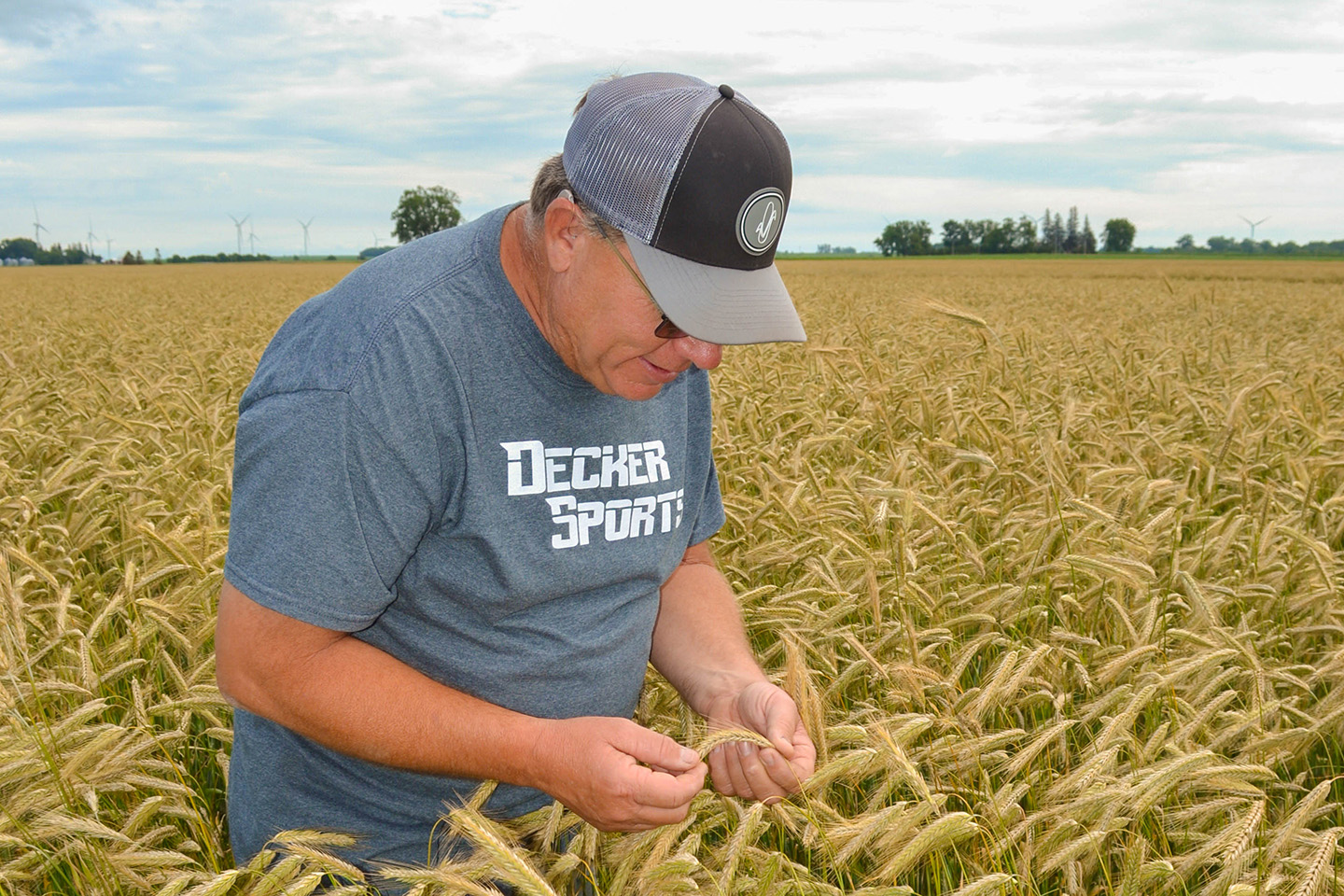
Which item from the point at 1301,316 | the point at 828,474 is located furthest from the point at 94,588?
the point at 1301,316

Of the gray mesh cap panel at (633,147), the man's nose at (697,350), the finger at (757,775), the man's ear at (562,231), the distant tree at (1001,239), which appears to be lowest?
the finger at (757,775)

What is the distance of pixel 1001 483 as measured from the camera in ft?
12.8

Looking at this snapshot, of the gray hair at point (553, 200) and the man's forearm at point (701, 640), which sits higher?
the gray hair at point (553, 200)

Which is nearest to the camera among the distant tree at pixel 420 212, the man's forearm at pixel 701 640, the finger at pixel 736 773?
the finger at pixel 736 773

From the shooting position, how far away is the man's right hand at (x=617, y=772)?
1.42 m

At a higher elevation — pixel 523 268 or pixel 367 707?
pixel 523 268

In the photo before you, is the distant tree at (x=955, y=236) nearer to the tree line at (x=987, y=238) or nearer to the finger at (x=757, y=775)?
the tree line at (x=987, y=238)

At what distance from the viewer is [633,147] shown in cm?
151

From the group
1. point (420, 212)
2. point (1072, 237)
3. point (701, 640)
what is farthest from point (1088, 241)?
point (701, 640)

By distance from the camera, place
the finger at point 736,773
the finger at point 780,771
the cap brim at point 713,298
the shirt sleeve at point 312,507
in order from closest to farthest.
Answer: the shirt sleeve at point 312,507, the cap brim at point 713,298, the finger at point 780,771, the finger at point 736,773

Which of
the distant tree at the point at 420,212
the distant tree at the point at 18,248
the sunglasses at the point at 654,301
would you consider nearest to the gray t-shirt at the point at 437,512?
the sunglasses at the point at 654,301

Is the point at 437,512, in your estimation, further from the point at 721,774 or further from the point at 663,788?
the point at 721,774

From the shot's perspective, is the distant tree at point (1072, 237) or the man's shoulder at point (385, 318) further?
the distant tree at point (1072, 237)

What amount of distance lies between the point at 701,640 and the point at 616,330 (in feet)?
2.63
